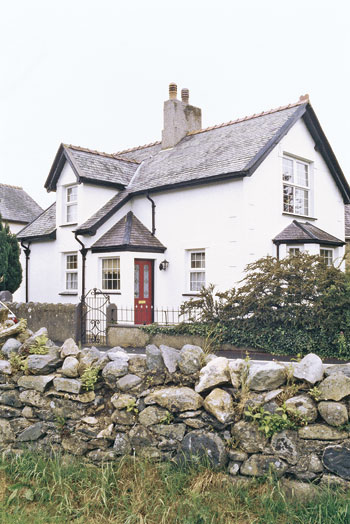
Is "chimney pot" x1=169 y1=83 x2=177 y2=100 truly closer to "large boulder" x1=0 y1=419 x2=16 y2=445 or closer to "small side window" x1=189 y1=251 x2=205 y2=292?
"small side window" x1=189 y1=251 x2=205 y2=292

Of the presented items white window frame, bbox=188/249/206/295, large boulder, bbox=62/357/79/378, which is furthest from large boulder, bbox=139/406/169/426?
white window frame, bbox=188/249/206/295

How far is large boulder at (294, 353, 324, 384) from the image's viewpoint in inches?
177

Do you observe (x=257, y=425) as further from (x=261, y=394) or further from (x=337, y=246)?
(x=337, y=246)

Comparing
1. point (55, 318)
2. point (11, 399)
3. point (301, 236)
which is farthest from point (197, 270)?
point (11, 399)

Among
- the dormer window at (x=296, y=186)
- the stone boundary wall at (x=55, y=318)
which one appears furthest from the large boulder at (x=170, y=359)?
the dormer window at (x=296, y=186)

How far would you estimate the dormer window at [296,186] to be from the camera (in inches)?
662

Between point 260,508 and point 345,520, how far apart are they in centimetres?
71

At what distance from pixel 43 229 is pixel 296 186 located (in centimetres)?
1056

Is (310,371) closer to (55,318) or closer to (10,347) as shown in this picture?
(10,347)

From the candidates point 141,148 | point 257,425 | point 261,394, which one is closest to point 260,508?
point 257,425

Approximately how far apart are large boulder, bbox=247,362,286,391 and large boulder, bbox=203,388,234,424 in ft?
0.88

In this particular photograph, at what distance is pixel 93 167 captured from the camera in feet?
60.0

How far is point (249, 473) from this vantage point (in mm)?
4426

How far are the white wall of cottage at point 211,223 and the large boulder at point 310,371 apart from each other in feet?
33.0
